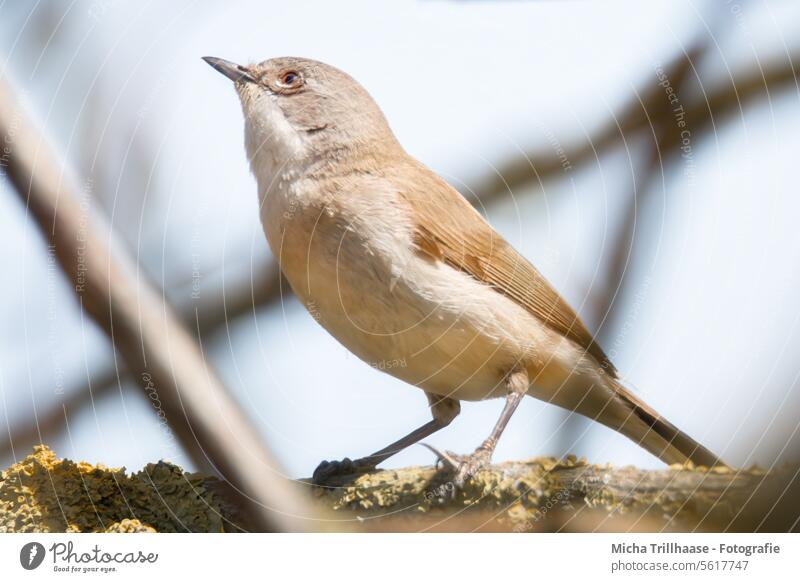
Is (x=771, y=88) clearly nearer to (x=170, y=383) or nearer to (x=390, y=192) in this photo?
(x=390, y=192)

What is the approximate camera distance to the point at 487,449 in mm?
4395

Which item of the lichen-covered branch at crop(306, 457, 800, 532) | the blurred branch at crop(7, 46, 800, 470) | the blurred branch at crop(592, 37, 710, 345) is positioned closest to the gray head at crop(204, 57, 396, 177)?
the blurred branch at crop(7, 46, 800, 470)

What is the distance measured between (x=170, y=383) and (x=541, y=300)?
6.66 ft

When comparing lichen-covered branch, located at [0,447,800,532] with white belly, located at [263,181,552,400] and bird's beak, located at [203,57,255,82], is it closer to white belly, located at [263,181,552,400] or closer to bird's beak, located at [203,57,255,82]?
white belly, located at [263,181,552,400]

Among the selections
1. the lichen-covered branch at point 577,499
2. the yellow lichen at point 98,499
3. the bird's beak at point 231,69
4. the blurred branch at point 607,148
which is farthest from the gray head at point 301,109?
the lichen-covered branch at point 577,499

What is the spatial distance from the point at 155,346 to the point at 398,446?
1529mm

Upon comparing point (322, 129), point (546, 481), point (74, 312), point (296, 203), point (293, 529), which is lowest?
point (293, 529)

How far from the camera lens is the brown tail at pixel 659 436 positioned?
430 cm

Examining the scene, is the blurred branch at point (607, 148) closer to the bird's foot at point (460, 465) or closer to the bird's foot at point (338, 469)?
the bird's foot at point (338, 469)

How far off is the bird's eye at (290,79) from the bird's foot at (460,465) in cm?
221

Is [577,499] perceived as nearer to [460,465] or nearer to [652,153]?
[460,465]

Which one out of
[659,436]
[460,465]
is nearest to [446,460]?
[460,465]

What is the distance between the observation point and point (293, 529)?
13.0ft

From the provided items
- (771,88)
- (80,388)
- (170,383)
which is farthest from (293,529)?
(771,88)
